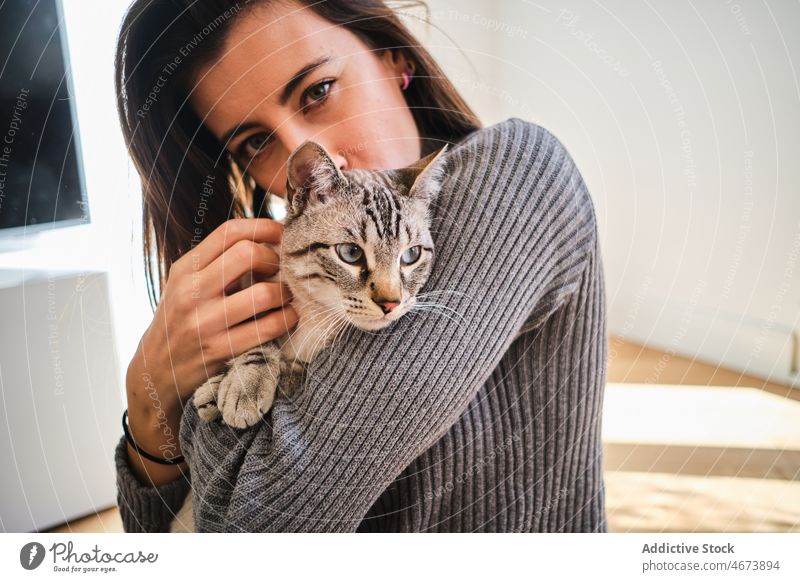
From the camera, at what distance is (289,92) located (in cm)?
59

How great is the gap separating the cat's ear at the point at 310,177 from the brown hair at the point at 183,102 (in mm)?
51

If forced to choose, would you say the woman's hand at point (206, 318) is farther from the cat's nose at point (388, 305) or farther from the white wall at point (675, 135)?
the white wall at point (675, 135)

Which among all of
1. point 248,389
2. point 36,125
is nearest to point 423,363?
point 248,389

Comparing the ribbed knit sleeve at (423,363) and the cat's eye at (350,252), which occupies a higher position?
the cat's eye at (350,252)

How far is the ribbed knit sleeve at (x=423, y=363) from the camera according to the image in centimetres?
56

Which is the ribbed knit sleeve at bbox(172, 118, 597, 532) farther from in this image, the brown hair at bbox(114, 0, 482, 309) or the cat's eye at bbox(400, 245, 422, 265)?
the brown hair at bbox(114, 0, 482, 309)

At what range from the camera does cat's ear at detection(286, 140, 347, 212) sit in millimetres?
580

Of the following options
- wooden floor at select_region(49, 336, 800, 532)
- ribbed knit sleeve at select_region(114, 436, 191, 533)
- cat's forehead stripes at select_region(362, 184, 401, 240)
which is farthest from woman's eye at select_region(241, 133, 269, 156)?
wooden floor at select_region(49, 336, 800, 532)

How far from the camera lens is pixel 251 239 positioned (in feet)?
2.01

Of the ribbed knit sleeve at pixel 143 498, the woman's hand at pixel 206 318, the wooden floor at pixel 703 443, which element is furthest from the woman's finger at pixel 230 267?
the wooden floor at pixel 703 443

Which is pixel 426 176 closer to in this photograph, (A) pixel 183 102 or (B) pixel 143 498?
(A) pixel 183 102
